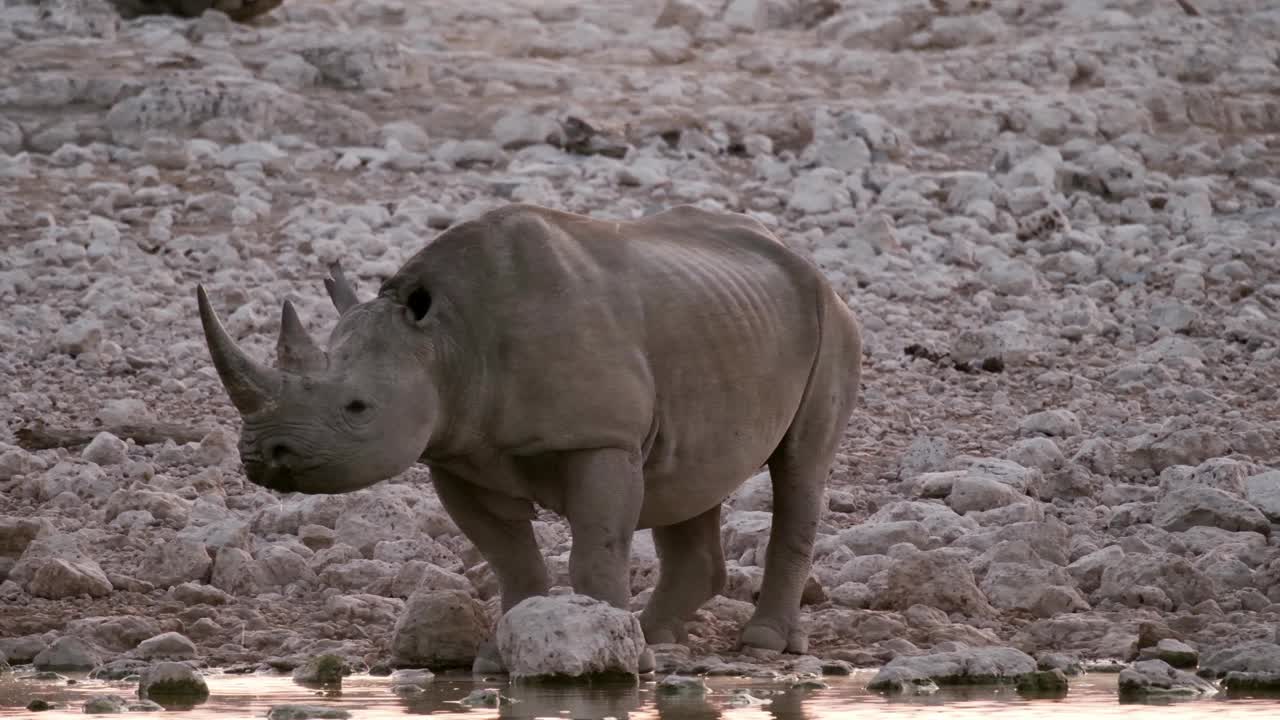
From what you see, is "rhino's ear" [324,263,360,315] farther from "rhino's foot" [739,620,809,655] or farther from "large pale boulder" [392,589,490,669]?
"rhino's foot" [739,620,809,655]

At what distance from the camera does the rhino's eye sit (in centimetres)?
728

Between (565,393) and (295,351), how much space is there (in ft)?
2.87

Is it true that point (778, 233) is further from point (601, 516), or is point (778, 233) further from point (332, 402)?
point (332, 402)

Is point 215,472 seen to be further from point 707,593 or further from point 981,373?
point 981,373

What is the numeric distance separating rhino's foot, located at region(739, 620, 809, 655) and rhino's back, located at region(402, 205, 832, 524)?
1.58 ft

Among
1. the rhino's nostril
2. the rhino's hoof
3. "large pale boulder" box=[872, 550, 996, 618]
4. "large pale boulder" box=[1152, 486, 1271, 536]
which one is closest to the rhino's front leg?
the rhino's hoof

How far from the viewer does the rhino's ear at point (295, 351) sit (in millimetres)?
6789

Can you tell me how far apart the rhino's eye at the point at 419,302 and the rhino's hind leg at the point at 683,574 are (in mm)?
1511

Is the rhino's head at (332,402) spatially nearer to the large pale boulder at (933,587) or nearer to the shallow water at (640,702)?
the shallow water at (640,702)

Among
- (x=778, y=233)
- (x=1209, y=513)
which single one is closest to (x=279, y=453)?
(x=1209, y=513)

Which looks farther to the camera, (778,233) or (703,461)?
(778,233)

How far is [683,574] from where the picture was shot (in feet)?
27.2

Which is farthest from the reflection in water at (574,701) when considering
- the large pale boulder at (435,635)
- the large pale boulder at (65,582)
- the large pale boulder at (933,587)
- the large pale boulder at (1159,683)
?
the large pale boulder at (65,582)

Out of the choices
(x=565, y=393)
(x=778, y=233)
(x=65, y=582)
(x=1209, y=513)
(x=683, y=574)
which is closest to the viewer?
(x=565, y=393)
